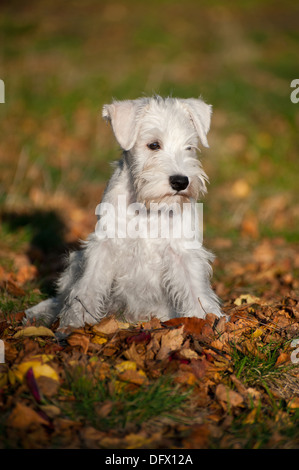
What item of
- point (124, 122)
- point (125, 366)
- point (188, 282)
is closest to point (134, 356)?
point (125, 366)

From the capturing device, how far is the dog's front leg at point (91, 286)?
4.55m

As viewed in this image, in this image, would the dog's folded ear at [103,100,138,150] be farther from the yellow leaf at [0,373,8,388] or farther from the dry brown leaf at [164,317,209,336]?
the yellow leaf at [0,373,8,388]

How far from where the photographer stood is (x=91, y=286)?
459 centimetres

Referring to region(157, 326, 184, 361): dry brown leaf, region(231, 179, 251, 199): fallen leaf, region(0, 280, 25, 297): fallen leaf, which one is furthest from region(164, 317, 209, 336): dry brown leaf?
region(231, 179, 251, 199): fallen leaf

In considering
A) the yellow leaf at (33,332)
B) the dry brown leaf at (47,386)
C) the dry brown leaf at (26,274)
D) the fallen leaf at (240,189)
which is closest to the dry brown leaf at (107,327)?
the yellow leaf at (33,332)

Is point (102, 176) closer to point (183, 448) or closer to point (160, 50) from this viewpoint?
point (183, 448)

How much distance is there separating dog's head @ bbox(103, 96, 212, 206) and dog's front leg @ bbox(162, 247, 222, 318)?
1.63 ft

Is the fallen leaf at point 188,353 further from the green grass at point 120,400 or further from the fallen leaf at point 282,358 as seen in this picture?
the fallen leaf at point 282,358

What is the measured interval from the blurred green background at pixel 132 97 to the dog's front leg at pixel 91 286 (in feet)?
6.12

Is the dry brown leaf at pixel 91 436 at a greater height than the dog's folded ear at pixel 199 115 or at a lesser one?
lesser

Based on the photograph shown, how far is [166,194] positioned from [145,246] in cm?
53

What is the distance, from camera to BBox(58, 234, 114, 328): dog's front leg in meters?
4.55

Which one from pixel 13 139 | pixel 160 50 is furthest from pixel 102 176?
pixel 160 50

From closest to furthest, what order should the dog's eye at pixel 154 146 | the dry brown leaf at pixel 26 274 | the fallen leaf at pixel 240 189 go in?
the dog's eye at pixel 154 146, the dry brown leaf at pixel 26 274, the fallen leaf at pixel 240 189
